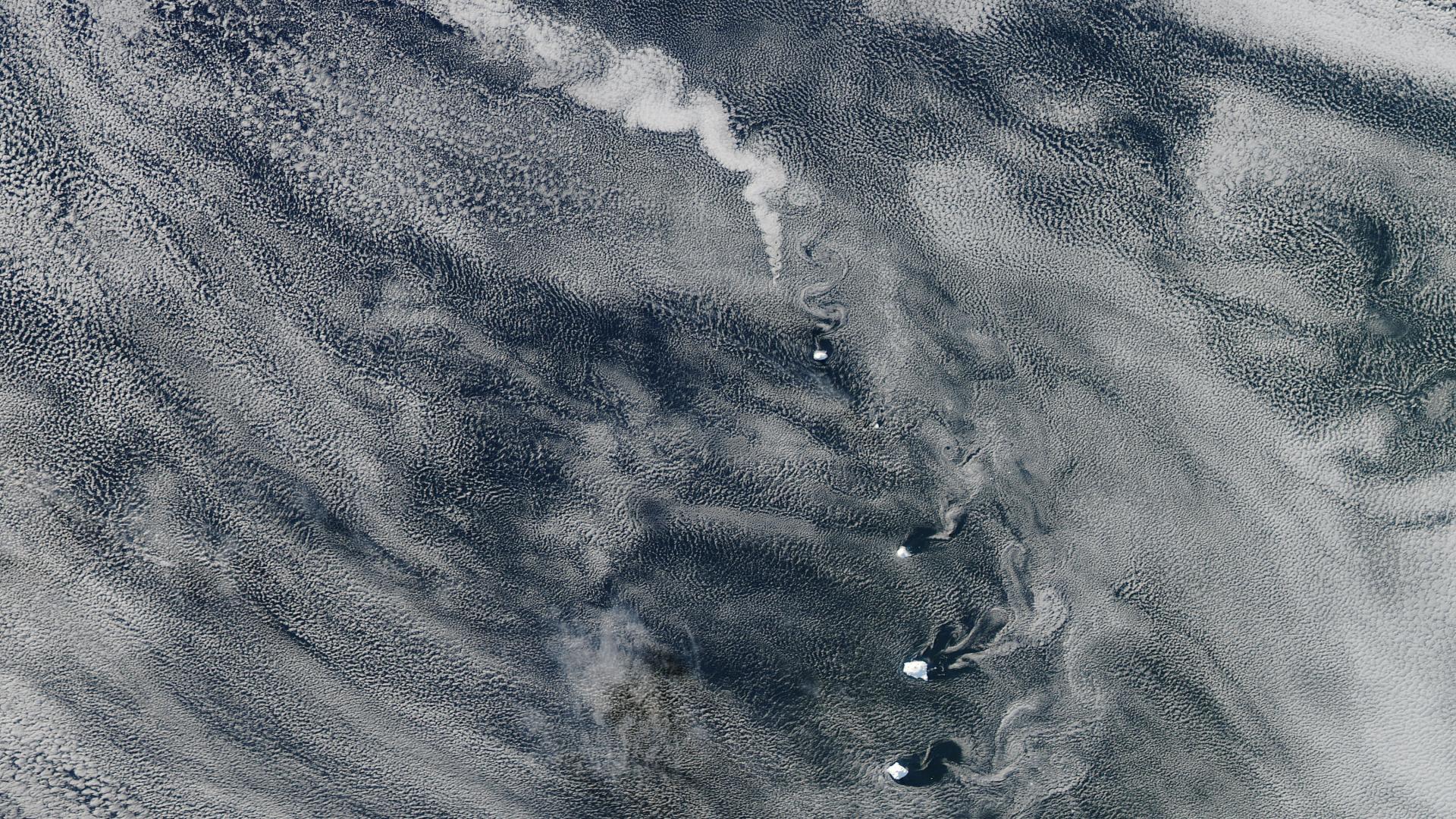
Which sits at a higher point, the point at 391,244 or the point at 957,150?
the point at 957,150

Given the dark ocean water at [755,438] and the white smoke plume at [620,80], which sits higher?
the white smoke plume at [620,80]

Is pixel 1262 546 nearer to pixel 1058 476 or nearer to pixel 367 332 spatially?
pixel 1058 476

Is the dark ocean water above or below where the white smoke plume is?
below

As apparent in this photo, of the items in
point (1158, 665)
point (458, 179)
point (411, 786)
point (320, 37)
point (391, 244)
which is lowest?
point (411, 786)

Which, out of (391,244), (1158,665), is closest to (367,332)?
(391,244)
